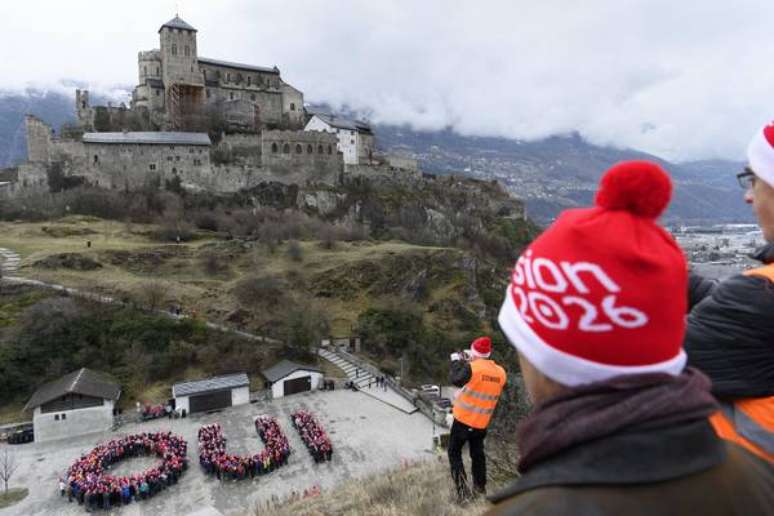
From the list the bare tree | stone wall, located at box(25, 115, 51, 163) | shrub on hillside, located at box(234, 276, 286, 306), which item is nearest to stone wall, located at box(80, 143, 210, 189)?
stone wall, located at box(25, 115, 51, 163)

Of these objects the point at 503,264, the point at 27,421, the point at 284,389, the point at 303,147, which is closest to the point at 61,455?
the point at 27,421

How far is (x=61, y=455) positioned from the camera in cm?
Result: 2278

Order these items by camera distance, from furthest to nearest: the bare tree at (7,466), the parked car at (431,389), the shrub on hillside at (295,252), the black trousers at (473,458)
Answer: the shrub on hillside at (295,252)
the parked car at (431,389)
the bare tree at (7,466)
the black trousers at (473,458)

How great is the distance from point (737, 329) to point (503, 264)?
59.6 metres

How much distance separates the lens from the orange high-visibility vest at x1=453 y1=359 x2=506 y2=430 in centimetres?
697

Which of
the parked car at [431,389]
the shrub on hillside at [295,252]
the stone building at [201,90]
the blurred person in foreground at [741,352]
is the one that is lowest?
the parked car at [431,389]

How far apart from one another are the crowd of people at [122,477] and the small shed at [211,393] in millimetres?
3642

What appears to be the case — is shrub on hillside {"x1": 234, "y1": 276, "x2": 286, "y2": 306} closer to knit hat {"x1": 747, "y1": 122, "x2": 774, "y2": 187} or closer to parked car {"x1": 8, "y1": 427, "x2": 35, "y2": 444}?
parked car {"x1": 8, "y1": 427, "x2": 35, "y2": 444}

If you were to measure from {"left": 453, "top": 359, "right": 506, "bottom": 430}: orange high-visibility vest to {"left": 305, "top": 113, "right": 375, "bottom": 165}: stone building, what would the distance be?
56590mm

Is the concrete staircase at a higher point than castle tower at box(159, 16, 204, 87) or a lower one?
lower

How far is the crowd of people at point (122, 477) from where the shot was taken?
1794 cm

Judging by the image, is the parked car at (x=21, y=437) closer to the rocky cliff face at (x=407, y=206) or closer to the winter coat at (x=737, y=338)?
the winter coat at (x=737, y=338)

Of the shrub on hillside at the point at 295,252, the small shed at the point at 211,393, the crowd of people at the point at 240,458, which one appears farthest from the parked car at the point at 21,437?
the shrub on hillside at the point at 295,252

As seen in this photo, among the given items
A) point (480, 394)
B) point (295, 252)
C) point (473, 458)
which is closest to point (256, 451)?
point (473, 458)
